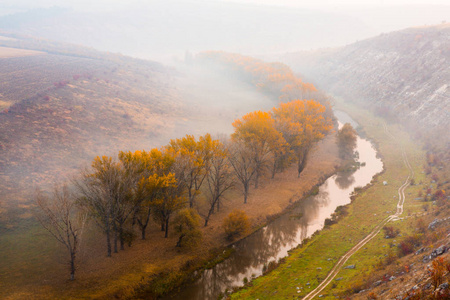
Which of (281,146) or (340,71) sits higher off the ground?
(340,71)

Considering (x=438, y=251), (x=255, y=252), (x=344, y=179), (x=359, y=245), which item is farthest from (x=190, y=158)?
(x=344, y=179)

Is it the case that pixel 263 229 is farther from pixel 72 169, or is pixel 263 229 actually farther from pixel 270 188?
pixel 72 169

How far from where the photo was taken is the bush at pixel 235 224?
3616cm

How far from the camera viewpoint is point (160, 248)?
1307 inches

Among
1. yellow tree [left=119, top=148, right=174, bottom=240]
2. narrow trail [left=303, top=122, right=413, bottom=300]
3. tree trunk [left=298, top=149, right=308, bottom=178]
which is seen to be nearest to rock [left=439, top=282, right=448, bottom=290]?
narrow trail [left=303, top=122, right=413, bottom=300]

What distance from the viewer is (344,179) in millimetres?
55562

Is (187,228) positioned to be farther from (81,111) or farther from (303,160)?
(81,111)

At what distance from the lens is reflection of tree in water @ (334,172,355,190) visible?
53125 millimetres

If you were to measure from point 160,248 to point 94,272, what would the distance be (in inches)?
295

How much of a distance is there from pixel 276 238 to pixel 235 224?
20.8 ft

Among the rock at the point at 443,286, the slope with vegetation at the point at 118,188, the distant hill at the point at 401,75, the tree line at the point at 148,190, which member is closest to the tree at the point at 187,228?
the tree line at the point at 148,190

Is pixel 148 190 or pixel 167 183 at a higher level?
pixel 167 183

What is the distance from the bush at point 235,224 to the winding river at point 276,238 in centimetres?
152

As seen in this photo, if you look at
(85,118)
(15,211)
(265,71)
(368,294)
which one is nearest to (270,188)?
(368,294)
